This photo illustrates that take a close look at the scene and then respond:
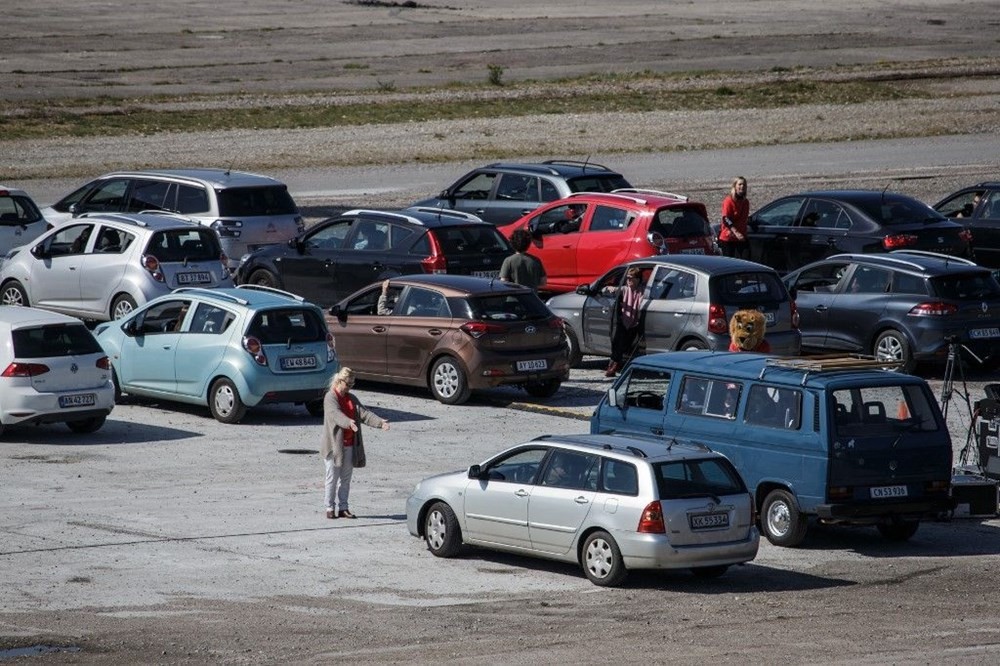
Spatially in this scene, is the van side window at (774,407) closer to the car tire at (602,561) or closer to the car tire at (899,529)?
the car tire at (899,529)

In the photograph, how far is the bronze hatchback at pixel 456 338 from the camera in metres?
22.3

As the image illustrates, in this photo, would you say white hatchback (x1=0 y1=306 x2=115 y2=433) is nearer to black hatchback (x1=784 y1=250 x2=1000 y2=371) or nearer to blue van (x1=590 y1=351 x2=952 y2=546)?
blue van (x1=590 y1=351 x2=952 y2=546)

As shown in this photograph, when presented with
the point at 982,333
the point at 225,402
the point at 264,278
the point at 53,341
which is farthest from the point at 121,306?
the point at 982,333

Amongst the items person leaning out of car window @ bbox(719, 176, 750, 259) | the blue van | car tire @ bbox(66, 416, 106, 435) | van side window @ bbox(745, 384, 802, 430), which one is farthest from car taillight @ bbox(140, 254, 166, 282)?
van side window @ bbox(745, 384, 802, 430)

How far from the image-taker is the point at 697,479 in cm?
1475

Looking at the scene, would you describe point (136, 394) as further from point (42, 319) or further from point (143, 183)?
point (143, 183)

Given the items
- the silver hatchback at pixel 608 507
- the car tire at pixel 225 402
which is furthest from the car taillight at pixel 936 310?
the silver hatchback at pixel 608 507

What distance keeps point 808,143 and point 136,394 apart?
30.7m

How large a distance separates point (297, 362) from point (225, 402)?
1008 millimetres

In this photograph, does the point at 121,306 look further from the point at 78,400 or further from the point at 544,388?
the point at 544,388

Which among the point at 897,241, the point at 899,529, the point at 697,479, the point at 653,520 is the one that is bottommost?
the point at 899,529

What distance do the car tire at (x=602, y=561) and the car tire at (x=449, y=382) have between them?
7816 millimetres

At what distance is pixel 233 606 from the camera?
13.8 m

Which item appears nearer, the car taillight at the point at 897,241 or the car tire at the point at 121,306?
the car tire at the point at 121,306
